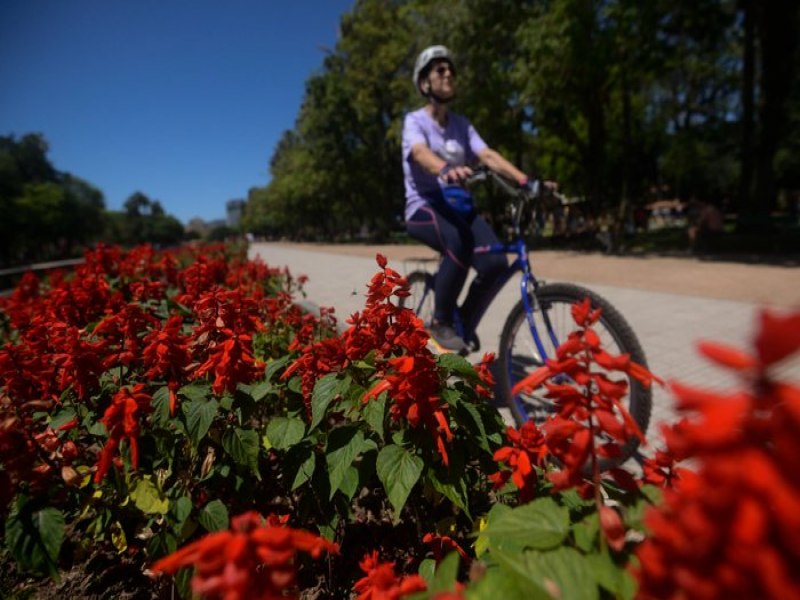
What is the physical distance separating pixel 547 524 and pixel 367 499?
4.24 feet

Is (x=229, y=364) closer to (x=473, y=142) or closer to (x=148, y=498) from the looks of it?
(x=148, y=498)

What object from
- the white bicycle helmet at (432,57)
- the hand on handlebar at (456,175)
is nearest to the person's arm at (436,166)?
the hand on handlebar at (456,175)

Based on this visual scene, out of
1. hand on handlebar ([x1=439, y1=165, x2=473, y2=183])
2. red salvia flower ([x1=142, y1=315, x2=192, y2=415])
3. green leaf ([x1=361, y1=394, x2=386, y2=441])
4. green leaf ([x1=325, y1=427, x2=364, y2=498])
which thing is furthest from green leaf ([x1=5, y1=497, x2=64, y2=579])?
hand on handlebar ([x1=439, y1=165, x2=473, y2=183])

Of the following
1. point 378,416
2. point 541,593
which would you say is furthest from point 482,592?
point 378,416

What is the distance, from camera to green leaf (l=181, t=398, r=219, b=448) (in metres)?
1.22

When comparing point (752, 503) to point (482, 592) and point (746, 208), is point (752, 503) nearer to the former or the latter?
point (482, 592)

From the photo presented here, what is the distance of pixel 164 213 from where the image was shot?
465 feet

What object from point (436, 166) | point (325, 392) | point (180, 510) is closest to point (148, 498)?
point (180, 510)

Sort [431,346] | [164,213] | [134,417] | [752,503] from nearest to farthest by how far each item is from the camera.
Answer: [752,503], [134,417], [431,346], [164,213]

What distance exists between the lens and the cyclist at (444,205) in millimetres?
3053

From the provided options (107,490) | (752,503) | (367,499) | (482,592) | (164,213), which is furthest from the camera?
(164,213)

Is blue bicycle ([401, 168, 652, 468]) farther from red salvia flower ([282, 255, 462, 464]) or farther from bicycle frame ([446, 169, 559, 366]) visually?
red salvia flower ([282, 255, 462, 464])

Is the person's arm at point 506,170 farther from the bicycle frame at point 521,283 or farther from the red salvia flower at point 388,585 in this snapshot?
the red salvia flower at point 388,585

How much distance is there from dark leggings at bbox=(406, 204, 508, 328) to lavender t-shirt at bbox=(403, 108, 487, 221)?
16cm
